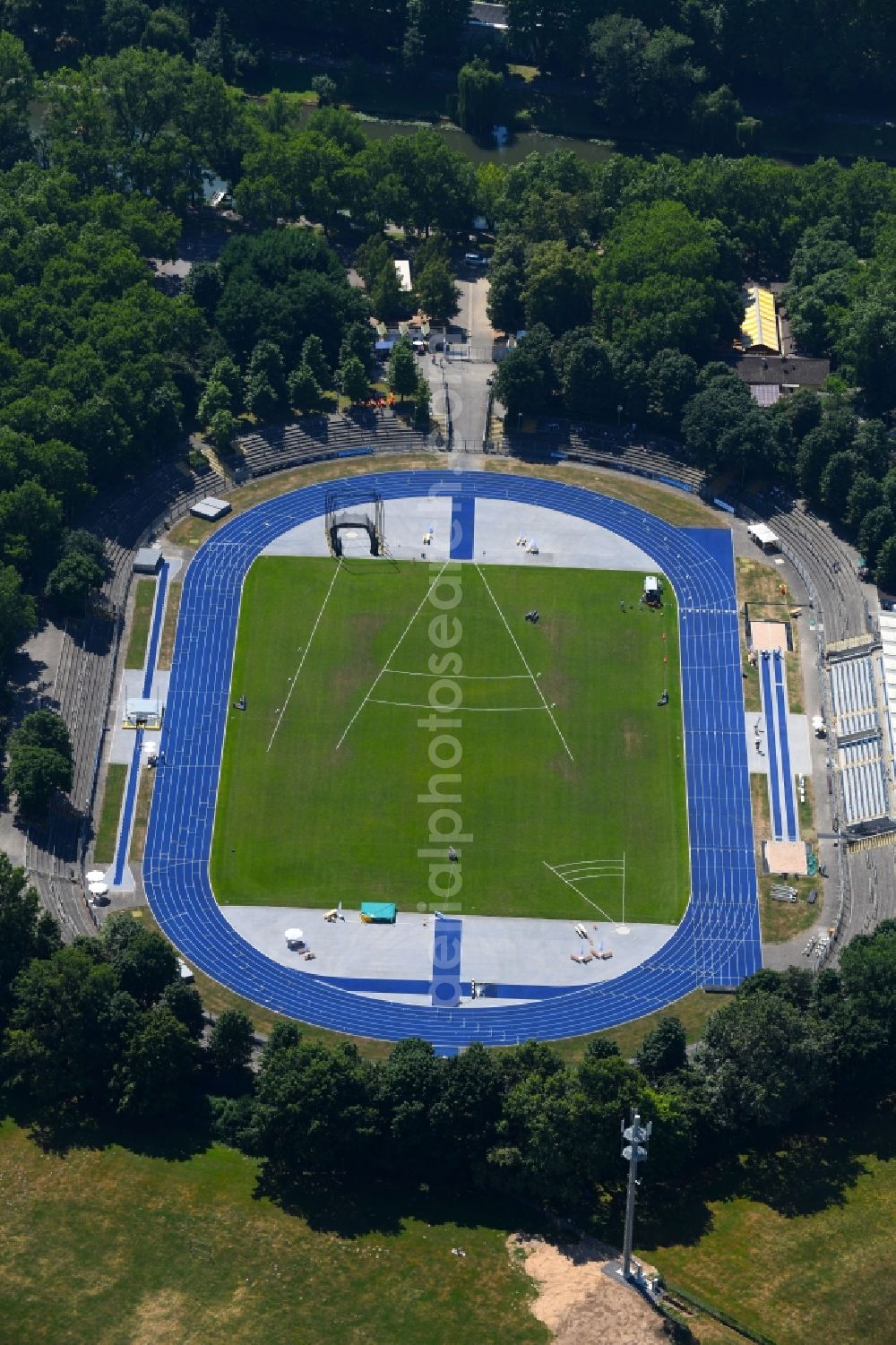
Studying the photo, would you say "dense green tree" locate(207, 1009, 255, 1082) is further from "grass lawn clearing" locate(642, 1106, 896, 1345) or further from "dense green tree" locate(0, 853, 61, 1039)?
"grass lawn clearing" locate(642, 1106, 896, 1345)

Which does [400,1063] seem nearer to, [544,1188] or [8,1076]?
[544,1188]

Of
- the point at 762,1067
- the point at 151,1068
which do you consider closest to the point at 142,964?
the point at 151,1068

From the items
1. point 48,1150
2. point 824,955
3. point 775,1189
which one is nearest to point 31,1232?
point 48,1150

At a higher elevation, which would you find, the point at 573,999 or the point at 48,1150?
the point at 573,999

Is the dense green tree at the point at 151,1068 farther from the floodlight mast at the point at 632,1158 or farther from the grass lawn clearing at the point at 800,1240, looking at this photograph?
the grass lawn clearing at the point at 800,1240

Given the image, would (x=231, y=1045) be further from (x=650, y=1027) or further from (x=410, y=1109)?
(x=650, y=1027)

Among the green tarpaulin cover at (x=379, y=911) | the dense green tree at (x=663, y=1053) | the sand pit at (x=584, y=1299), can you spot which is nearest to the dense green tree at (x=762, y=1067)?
the dense green tree at (x=663, y=1053)

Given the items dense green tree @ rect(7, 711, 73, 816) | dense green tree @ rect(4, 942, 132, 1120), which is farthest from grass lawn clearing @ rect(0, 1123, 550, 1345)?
dense green tree @ rect(7, 711, 73, 816)
